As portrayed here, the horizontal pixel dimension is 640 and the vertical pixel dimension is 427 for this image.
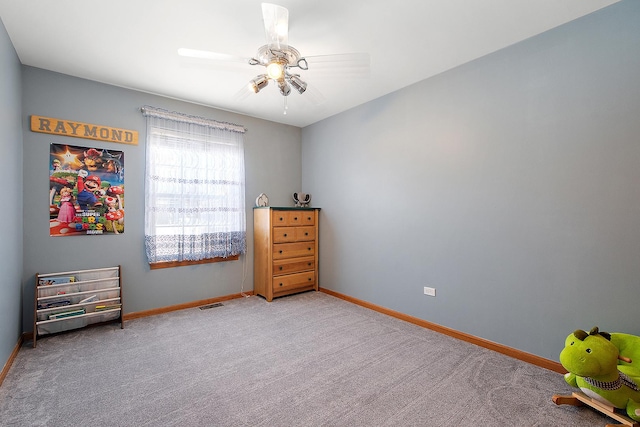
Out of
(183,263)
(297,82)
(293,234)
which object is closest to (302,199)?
(293,234)

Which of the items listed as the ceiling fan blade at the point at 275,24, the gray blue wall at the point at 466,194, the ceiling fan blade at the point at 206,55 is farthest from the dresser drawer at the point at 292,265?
the ceiling fan blade at the point at 275,24

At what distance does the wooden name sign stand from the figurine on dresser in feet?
7.39

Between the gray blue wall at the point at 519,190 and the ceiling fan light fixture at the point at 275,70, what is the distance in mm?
1713

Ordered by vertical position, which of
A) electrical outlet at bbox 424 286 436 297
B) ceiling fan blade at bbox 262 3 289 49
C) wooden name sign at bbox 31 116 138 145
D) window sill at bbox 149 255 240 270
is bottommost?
electrical outlet at bbox 424 286 436 297

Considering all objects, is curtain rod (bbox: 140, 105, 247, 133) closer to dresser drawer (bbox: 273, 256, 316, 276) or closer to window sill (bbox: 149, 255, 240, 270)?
window sill (bbox: 149, 255, 240, 270)

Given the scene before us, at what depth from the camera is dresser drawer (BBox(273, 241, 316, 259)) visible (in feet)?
13.1

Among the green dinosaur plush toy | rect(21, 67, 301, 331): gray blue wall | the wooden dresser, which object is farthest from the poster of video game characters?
the green dinosaur plush toy

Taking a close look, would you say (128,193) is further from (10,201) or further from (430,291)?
(430,291)

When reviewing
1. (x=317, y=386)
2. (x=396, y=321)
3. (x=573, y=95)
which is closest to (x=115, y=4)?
(x=317, y=386)

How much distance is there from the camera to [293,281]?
414cm

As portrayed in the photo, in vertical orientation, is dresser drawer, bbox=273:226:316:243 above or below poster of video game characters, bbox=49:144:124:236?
below

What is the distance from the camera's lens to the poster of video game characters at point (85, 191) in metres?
2.89

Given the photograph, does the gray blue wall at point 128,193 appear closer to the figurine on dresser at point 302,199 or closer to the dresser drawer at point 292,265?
the figurine on dresser at point 302,199

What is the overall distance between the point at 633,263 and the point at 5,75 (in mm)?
4711
